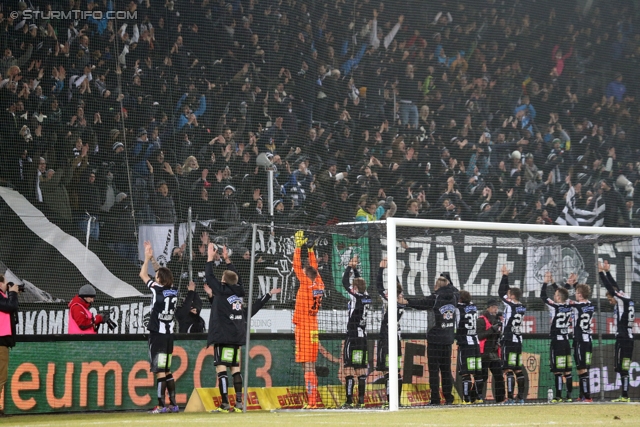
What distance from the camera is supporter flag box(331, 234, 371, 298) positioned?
1147 centimetres

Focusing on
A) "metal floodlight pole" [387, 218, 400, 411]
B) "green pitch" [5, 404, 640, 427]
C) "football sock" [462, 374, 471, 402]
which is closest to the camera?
"green pitch" [5, 404, 640, 427]

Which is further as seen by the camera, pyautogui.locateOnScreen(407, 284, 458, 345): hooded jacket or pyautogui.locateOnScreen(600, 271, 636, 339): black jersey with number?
pyautogui.locateOnScreen(600, 271, 636, 339): black jersey with number

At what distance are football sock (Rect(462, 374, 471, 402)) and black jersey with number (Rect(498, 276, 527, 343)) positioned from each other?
71 cm

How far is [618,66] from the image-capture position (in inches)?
836

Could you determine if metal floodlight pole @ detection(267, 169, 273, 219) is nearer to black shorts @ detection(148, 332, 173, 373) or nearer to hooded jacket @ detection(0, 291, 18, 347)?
black shorts @ detection(148, 332, 173, 373)

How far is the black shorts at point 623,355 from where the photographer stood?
12.0 m

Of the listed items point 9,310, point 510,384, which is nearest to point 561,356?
point 510,384

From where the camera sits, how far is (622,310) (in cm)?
1208

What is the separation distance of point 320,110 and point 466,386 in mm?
7509

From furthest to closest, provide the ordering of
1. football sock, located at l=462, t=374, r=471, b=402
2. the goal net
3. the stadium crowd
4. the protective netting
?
the stadium crowd → the protective netting → the goal net → football sock, located at l=462, t=374, r=471, b=402

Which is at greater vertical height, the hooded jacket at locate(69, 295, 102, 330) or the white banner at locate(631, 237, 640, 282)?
the white banner at locate(631, 237, 640, 282)

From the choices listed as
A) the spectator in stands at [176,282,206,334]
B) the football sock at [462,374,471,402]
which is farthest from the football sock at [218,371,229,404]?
the football sock at [462,374,471,402]

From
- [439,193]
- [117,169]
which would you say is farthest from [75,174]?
[439,193]

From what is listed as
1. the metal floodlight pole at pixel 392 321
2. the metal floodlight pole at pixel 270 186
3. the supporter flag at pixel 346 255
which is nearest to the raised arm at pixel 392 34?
the metal floodlight pole at pixel 270 186
